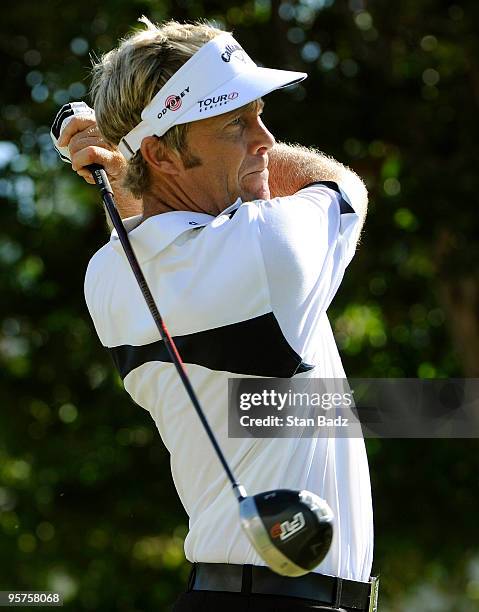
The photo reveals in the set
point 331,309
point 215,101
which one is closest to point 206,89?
point 215,101

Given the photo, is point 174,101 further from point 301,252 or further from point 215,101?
point 301,252

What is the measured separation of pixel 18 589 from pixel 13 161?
3956mm

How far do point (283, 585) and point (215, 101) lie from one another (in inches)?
48.9

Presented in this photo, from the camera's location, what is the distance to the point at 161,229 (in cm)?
308

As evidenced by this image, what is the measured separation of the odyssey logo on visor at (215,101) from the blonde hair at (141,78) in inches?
3.6

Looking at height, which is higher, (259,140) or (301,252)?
(259,140)

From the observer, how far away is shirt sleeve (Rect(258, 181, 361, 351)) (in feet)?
9.64

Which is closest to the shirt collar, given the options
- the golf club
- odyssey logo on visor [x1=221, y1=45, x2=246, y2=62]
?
odyssey logo on visor [x1=221, y1=45, x2=246, y2=62]

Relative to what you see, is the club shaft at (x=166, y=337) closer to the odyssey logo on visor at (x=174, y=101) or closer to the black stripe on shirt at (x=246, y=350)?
the black stripe on shirt at (x=246, y=350)

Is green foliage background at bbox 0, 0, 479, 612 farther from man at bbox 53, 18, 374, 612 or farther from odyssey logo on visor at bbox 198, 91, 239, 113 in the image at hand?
odyssey logo on visor at bbox 198, 91, 239, 113

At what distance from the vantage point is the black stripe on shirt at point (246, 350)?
2971 mm

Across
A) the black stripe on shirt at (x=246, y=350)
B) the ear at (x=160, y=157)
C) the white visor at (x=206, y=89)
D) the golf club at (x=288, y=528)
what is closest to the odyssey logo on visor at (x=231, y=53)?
the white visor at (x=206, y=89)

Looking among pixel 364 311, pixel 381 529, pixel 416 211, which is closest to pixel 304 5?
pixel 416 211

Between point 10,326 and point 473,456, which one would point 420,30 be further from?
point 10,326
